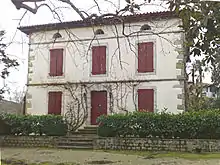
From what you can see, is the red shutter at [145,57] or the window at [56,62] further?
the window at [56,62]

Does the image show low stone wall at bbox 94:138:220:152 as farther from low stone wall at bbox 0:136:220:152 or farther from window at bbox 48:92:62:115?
window at bbox 48:92:62:115

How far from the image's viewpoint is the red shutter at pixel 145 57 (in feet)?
58.6

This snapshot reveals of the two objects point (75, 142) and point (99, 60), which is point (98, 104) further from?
point (75, 142)

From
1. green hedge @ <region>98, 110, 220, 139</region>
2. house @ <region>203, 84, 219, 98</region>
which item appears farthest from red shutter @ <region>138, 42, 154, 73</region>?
green hedge @ <region>98, 110, 220, 139</region>

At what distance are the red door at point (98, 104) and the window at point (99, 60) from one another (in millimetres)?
1152

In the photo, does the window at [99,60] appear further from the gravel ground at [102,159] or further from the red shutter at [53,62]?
the gravel ground at [102,159]

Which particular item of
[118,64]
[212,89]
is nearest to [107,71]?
[118,64]

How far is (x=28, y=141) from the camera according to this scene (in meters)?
15.7

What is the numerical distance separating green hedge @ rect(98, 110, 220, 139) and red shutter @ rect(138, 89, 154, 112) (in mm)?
3048

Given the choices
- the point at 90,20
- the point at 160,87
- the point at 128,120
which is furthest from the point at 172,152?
the point at 90,20

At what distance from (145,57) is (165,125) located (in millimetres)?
5104

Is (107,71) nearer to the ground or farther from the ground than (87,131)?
farther from the ground

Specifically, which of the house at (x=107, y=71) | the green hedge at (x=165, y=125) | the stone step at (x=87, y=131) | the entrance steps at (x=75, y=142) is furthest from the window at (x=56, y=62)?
the green hedge at (x=165, y=125)

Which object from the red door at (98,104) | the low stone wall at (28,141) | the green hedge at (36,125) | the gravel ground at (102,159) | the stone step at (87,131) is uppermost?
the red door at (98,104)
